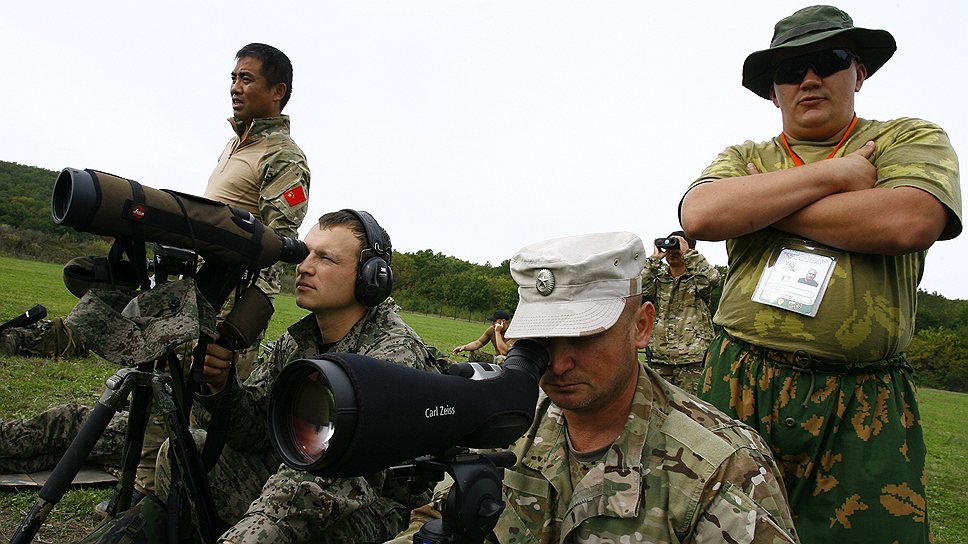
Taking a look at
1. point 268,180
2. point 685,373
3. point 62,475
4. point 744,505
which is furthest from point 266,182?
point 685,373

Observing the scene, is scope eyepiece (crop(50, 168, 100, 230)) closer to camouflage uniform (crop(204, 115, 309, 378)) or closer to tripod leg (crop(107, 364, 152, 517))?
tripod leg (crop(107, 364, 152, 517))

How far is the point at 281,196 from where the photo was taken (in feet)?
12.0

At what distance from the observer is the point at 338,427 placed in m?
1.05

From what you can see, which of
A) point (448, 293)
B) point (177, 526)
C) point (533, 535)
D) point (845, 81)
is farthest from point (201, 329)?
point (448, 293)

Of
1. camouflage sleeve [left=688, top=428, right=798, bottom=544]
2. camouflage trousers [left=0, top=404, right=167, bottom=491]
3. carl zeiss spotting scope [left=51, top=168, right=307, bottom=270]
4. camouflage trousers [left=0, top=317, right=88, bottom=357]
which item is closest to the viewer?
camouflage sleeve [left=688, top=428, right=798, bottom=544]

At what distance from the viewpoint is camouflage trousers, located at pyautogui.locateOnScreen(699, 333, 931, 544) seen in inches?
75.2

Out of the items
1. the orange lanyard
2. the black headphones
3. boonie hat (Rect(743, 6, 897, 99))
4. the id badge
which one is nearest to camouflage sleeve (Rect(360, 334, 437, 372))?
the black headphones

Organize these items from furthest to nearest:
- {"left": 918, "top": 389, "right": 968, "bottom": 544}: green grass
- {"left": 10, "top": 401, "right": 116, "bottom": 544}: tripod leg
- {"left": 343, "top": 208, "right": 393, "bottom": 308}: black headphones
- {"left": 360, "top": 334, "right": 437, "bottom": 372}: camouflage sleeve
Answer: {"left": 918, "top": 389, "right": 968, "bottom": 544}: green grass, {"left": 343, "top": 208, "right": 393, "bottom": 308}: black headphones, {"left": 360, "top": 334, "right": 437, "bottom": 372}: camouflage sleeve, {"left": 10, "top": 401, "right": 116, "bottom": 544}: tripod leg

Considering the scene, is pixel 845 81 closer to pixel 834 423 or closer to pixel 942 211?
pixel 942 211

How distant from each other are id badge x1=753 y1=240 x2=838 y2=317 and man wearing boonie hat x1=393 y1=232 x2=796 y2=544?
48cm

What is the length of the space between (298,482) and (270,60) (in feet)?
8.46

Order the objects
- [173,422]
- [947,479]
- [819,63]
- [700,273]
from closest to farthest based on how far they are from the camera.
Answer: [819,63] → [173,422] → [700,273] → [947,479]

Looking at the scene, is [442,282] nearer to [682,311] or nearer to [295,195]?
[682,311]

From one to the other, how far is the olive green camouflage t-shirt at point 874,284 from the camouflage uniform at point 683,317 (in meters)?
5.33
